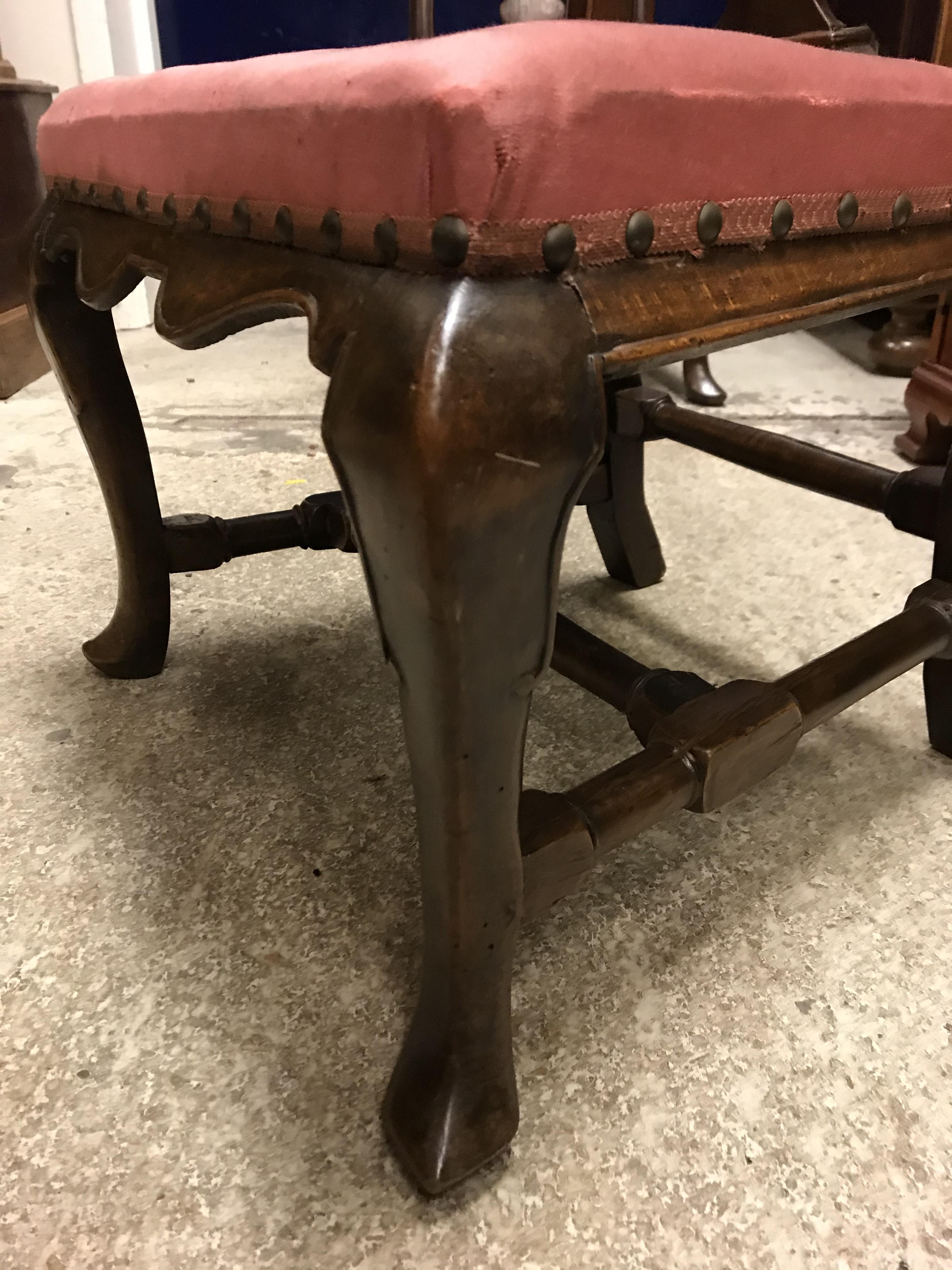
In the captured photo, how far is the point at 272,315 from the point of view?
393mm

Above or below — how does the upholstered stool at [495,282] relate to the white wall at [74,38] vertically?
below

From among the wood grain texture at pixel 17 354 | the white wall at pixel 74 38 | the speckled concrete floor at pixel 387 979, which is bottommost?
the speckled concrete floor at pixel 387 979

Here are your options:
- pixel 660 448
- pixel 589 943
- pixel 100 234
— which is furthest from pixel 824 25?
pixel 589 943

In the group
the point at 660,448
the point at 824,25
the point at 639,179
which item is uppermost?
the point at 824,25

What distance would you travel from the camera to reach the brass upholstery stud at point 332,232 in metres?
0.32

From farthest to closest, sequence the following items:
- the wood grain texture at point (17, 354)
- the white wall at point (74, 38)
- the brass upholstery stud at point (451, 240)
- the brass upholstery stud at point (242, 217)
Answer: the white wall at point (74, 38) < the wood grain texture at point (17, 354) < the brass upholstery stud at point (242, 217) < the brass upholstery stud at point (451, 240)

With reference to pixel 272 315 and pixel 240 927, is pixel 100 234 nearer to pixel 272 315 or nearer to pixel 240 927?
pixel 272 315

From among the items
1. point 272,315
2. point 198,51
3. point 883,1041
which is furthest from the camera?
point 198,51

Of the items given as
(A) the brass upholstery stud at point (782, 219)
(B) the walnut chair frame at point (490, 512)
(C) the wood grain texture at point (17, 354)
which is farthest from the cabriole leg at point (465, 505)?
(C) the wood grain texture at point (17, 354)

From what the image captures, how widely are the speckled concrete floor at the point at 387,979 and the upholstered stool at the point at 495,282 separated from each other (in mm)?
58

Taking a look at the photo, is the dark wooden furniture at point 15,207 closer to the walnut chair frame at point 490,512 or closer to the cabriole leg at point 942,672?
the walnut chair frame at point 490,512

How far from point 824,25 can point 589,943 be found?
1.44 metres

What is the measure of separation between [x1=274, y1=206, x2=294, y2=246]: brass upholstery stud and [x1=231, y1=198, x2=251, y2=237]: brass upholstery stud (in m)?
0.03

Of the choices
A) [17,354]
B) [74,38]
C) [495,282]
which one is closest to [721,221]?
[495,282]
